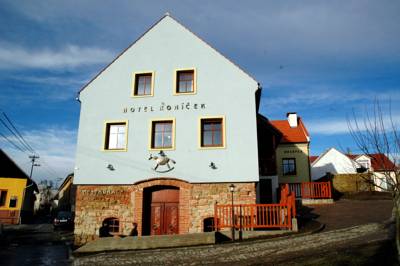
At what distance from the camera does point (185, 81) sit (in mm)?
16828

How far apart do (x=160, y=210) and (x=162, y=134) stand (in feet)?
12.3

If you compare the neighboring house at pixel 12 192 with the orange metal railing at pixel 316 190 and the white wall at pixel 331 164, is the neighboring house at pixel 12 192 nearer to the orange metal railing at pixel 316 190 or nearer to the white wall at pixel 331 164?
the orange metal railing at pixel 316 190

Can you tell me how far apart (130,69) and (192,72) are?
3.37 m

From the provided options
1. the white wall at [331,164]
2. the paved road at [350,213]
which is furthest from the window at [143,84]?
the white wall at [331,164]

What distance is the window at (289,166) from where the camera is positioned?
3000 cm

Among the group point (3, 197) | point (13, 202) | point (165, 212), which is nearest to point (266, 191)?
point (165, 212)

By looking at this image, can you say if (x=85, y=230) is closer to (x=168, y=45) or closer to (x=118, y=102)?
(x=118, y=102)

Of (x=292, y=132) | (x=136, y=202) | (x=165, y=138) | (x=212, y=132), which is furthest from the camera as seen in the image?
(x=292, y=132)

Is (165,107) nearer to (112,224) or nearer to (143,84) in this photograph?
(143,84)

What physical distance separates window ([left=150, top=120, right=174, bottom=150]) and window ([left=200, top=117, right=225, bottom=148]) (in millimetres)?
1536

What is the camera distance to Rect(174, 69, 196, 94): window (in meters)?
16.6

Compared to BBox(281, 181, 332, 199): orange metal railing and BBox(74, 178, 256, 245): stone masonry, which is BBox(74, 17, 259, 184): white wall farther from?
BBox(281, 181, 332, 199): orange metal railing

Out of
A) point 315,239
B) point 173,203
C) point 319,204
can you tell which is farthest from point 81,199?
point 319,204

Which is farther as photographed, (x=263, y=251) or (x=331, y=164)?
(x=331, y=164)
